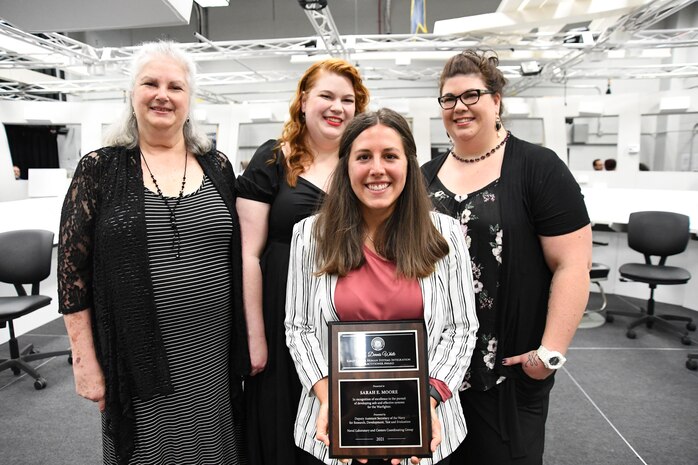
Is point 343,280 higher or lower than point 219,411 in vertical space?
higher

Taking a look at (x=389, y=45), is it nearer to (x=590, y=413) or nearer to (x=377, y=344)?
(x=590, y=413)

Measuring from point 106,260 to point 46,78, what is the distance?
969cm

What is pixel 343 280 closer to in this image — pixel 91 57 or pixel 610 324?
pixel 610 324

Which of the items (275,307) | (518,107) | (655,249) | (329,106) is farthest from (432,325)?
(518,107)

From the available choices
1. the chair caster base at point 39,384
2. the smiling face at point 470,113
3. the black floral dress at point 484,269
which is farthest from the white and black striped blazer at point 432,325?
the chair caster base at point 39,384

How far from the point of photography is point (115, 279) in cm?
146

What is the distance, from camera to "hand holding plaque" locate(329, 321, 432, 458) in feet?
3.72

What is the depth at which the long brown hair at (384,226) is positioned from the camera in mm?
1308

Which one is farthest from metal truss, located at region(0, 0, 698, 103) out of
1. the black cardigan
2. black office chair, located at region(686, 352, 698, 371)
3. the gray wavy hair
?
the black cardigan

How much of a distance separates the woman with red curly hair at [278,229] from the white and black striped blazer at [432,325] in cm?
26

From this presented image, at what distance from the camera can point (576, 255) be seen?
56.9 inches

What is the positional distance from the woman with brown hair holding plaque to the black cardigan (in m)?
0.20

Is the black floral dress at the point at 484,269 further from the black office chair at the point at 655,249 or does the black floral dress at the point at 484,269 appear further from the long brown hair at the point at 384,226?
the black office chair at the point at 655,249

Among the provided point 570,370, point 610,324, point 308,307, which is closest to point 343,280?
point 308,307
